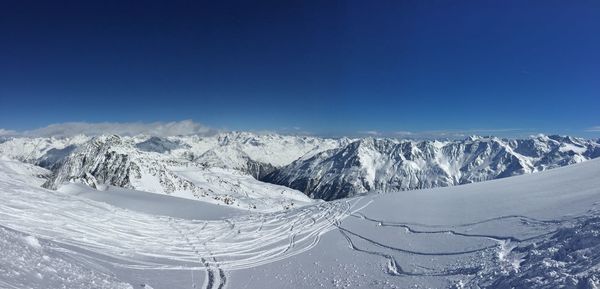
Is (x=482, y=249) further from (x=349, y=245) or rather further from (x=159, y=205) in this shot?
(x=159, y=205)

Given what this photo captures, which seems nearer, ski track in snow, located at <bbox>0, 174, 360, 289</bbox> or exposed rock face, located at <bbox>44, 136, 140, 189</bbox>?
ski track in snow, located at <bbox>0, 174, 360, 289</bbox>

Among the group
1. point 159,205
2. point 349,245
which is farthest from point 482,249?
point 159,205

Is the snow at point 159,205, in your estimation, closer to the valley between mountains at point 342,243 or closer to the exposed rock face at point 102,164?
the valley between mountains at point 342,243

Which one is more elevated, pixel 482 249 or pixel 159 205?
pixel 482 249

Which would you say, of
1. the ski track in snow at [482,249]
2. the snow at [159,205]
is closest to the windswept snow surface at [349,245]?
the ski track in snow at [482,249]

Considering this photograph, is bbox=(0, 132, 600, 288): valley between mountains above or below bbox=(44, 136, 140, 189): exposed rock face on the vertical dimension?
below

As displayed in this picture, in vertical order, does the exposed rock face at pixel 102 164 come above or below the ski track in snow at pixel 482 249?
above

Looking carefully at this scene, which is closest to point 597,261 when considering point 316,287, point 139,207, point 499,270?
point 499,270

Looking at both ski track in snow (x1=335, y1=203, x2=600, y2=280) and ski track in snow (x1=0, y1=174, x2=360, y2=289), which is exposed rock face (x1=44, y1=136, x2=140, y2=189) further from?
ski track in snow (x1=335, y1=203, x2=600, y2=280)

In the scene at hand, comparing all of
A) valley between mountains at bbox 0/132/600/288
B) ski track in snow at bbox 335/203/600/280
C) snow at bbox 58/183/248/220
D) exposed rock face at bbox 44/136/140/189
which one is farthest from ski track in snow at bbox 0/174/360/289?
exposed rock face at bbox 44/136/140/189
